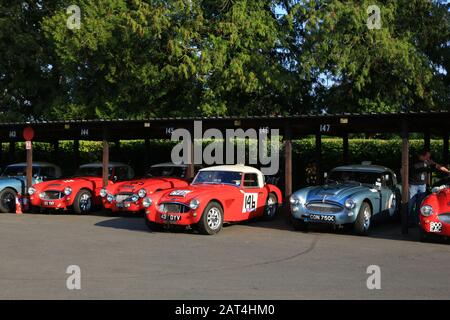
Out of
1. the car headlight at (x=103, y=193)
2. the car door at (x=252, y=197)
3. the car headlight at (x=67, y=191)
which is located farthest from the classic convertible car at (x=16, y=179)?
the car door at (x=252, y=197)

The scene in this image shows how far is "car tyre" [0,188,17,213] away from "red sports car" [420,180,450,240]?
40.8 feet

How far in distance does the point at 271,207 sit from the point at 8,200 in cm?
835

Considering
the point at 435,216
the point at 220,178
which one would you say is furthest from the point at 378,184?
the point at 220,178

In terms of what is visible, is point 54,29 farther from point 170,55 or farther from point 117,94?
point 170,55

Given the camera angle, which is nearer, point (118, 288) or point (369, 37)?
point (118, 288)

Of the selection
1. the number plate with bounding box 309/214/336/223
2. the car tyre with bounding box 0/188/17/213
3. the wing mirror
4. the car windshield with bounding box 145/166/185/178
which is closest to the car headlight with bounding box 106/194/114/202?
the car windshield with bounding box 145/166/185/178

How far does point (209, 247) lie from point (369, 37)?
54.2 ft

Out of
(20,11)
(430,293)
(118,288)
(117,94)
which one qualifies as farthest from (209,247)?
(20,11)

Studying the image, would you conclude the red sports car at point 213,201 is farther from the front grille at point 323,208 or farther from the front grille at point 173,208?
the front grille at point 323,208

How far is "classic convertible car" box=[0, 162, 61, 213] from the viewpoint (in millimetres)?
18141

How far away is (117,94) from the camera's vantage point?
2819 centimetres

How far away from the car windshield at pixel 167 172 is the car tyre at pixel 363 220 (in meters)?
6.71

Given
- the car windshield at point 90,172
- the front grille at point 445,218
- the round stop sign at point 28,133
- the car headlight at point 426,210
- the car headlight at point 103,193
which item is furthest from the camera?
the round stop sign at point 28,133

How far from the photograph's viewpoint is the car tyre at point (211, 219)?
12.3m
